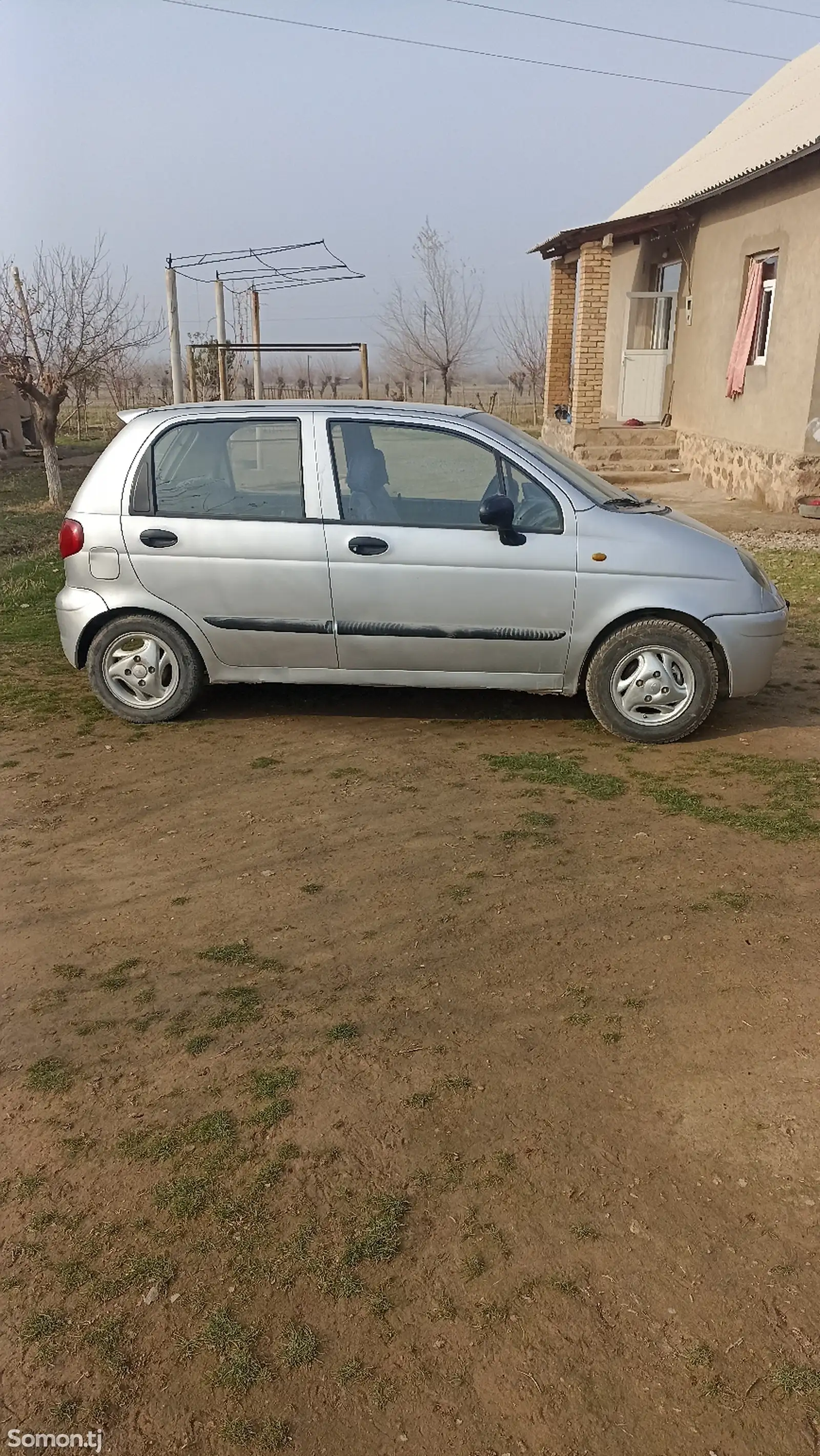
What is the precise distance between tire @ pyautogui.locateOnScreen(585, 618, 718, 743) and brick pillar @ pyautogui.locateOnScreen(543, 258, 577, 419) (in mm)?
18147

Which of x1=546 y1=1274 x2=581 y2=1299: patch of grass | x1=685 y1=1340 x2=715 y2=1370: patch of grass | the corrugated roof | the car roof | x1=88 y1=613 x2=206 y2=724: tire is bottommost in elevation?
x1=685 y1=1340 x2=715 y2=1370: patch of grass

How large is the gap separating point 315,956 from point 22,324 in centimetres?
1871

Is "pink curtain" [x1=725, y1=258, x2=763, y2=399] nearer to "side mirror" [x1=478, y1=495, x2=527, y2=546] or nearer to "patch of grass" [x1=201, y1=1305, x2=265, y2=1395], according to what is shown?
Result: "side mirror" [x1=478, y1=495, x2=527, y2=546]

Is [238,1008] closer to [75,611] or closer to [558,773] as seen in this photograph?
[558,773]

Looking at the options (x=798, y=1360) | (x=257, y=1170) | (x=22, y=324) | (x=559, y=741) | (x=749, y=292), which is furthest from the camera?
(x=22, y=324)

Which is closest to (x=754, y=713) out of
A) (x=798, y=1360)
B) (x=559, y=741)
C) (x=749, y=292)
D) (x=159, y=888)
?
(x=559, y=741)

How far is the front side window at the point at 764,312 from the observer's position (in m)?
13.8

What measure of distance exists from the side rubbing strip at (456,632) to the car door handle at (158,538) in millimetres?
991

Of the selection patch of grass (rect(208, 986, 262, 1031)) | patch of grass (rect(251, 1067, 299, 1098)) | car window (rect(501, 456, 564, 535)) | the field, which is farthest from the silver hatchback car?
patch of grass (rect(251, 1067, 299, 1098))

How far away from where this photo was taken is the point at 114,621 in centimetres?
572

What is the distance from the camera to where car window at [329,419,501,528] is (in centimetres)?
539

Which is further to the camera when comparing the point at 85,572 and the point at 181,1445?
the point at 85,572

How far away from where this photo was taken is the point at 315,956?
347 centimetres

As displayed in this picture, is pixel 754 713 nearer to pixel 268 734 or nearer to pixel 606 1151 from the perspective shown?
pixel 268 734
